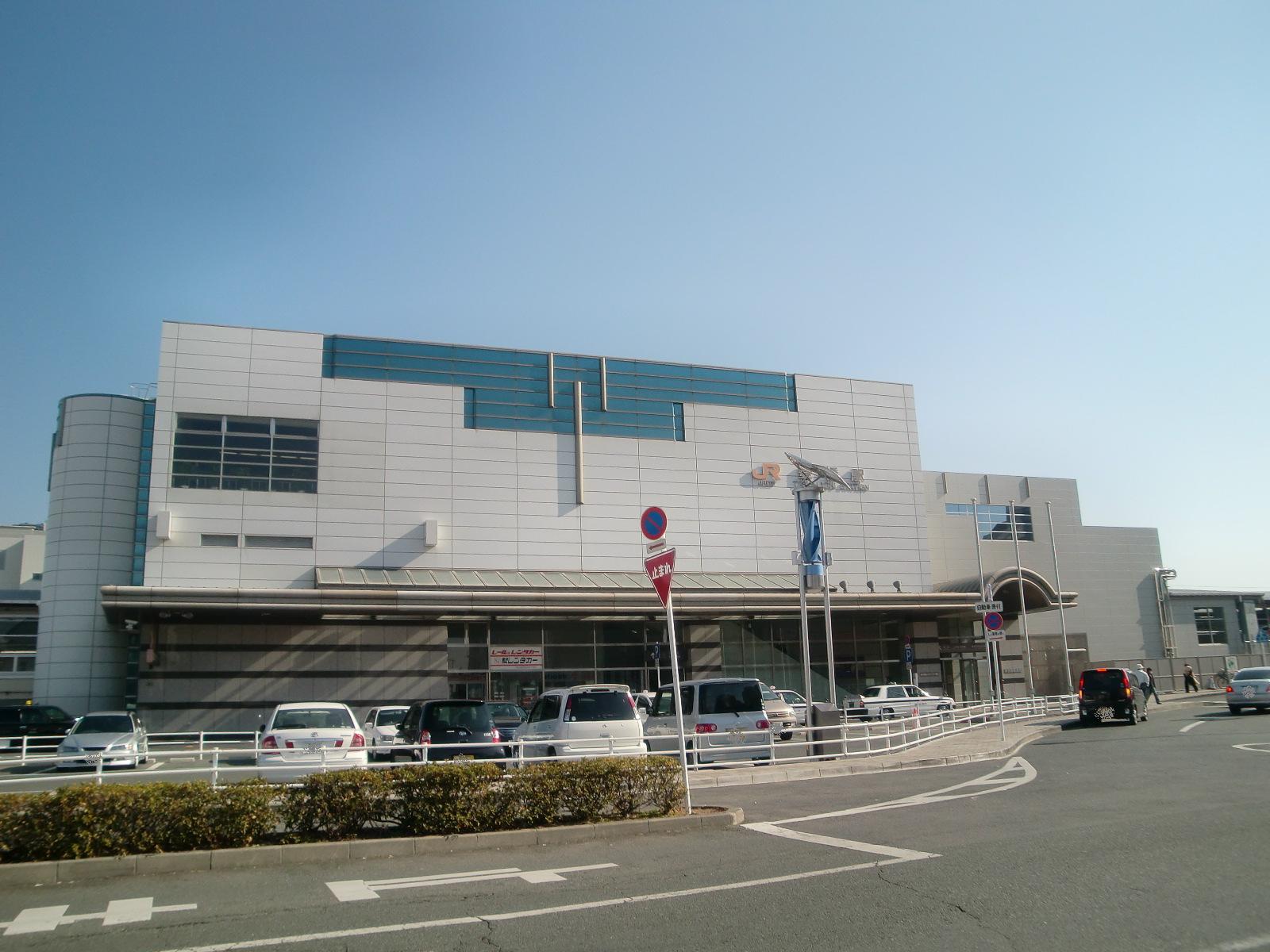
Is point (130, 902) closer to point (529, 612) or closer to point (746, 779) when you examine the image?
point (746, 779)

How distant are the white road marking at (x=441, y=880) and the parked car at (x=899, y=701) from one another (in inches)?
989

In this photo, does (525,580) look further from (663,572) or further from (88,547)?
(663,572)

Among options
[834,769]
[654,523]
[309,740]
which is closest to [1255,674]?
[834,769]

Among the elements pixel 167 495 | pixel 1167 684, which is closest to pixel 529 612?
pixel 167 495

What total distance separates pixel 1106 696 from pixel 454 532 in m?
23.6

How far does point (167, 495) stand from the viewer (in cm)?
3366

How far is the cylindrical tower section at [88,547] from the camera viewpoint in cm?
3344

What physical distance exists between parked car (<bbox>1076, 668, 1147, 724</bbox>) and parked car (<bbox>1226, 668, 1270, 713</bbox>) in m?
4.05

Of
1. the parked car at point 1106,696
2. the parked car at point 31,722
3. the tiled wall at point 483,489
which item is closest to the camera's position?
the parked car at point 1106,696

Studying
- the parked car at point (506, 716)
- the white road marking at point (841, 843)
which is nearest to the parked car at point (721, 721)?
the parked car at point (506, 716)

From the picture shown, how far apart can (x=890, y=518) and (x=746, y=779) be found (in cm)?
2854

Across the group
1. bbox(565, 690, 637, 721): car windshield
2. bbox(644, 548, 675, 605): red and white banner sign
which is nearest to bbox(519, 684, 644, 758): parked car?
bbox(565, 690, 637, 721): car windshield

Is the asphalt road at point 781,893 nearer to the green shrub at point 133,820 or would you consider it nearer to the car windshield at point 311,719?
the green shrub at point 133,820

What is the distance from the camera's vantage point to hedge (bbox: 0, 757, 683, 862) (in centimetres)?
933
